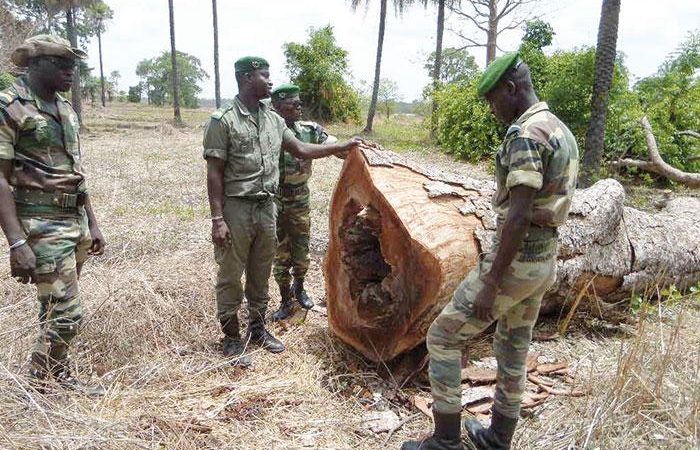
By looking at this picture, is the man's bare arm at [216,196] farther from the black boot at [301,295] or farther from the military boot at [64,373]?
the black boot at [301,295]

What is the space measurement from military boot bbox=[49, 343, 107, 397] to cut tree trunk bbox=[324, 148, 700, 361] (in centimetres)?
146

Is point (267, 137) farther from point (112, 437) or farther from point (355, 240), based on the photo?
point (112, 437)

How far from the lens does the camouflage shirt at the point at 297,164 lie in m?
3.94

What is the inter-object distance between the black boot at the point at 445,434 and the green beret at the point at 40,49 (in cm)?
245

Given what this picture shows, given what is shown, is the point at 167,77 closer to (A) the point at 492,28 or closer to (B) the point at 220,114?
(A) the point at 492,28

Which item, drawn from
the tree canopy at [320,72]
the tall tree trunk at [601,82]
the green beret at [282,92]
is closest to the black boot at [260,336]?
the green beret at [282,92]

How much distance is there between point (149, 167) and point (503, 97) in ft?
29.9

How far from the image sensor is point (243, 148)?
300 cm

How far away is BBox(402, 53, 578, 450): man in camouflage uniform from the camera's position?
6.18ft

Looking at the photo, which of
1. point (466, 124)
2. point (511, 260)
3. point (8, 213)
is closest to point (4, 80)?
point (466, 124)

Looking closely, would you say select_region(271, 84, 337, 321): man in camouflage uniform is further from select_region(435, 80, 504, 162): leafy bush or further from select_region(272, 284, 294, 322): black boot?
select_region(435, 80, 504, 162): leafy bush

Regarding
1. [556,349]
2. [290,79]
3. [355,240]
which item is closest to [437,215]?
[355,240]

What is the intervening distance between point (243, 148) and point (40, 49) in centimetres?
111

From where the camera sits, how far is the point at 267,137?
3133 mm
